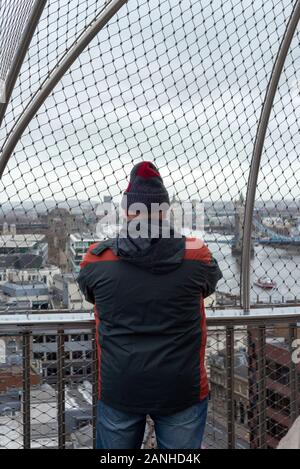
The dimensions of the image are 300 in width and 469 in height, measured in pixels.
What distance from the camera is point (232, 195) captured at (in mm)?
4145

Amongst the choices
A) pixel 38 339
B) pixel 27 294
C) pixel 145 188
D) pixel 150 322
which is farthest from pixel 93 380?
pixel 145 188

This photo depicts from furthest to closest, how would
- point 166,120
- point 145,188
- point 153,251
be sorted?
1. point 166,120
2. point 145,188
3. point 153,251

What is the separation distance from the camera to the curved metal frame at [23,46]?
3.40 meters

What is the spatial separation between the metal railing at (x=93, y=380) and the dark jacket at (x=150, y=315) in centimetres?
67

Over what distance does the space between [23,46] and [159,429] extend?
2281 millimetres

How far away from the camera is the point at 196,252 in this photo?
261 centimetres

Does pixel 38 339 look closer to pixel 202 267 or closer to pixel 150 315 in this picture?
pixel 150 315

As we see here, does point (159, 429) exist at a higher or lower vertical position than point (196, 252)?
lower

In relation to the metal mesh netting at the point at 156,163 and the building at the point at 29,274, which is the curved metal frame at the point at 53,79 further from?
the building at the point at 29,274

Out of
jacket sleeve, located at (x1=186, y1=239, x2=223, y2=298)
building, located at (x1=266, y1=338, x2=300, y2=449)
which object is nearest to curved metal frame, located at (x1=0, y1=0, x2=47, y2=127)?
jacket sleeve, located at (x1=186, y1=239, x2=223, y2=298)

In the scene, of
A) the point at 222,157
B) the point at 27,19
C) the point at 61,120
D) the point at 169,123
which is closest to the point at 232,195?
the point at 222,157

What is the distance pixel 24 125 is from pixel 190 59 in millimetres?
1273

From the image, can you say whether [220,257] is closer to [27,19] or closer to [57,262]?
[57,262]

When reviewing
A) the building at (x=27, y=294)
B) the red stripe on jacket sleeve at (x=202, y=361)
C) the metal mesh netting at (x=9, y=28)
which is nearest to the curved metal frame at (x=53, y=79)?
the metal mesh netting at (x=9, y=28)
